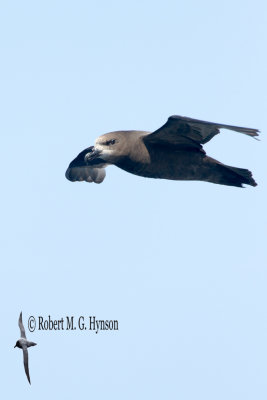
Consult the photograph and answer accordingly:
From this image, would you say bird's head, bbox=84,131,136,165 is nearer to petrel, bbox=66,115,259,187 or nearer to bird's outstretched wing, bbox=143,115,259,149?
petrel, bbox=66,115,259,187

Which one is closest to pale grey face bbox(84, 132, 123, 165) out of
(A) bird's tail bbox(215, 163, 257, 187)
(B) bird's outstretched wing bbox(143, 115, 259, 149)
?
(B) bird's outstretched wing bbox(143, 115, 259, 149)

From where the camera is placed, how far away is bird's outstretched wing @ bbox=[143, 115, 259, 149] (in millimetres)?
12609

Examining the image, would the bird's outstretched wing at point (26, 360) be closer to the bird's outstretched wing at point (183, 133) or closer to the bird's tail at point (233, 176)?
the bird's outstretched wing at point (183, 133)

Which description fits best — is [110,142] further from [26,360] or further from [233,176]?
[26,360]

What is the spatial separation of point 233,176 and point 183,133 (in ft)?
3.61

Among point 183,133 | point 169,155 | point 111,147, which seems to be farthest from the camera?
point 111,147

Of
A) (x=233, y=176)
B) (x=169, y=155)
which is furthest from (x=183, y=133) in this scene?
(x=233, y=176)

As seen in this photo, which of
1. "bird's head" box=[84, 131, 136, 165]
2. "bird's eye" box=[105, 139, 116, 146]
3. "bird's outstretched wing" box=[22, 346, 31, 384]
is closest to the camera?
"bird's outstretched wing" box=[22, 346, 31, 384]

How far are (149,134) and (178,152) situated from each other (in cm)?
53

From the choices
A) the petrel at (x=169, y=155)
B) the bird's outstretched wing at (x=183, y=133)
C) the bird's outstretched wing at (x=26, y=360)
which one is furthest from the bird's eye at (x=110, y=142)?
the bird's outstretched wing at (x=26, y=360)

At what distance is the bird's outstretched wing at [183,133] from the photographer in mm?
12609

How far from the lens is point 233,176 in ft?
44.5

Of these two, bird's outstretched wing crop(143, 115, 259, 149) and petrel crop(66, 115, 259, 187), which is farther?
petrel crop(66, 115, 259, 187)

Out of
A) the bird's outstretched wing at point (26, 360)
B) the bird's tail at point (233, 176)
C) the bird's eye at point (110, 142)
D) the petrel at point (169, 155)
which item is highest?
the bird's eye at point (110, 142)
